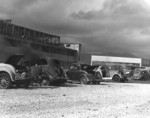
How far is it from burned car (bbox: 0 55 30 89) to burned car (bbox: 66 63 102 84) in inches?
273

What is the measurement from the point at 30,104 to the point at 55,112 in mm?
1491

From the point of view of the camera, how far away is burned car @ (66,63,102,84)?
894 inches

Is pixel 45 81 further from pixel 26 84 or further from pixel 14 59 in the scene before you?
pixel 14 59

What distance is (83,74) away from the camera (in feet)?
74.6

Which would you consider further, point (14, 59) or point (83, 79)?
point (83, 79)

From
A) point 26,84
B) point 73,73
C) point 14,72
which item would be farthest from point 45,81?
point 73,73

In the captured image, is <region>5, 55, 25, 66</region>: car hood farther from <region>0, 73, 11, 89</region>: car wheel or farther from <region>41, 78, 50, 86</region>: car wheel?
<region>41, 78, 50, 86</region>: car wheel

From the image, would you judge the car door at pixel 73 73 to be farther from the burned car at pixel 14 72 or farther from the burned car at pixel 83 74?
the burned car at pixel 14 72

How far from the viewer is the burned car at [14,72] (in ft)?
49.2

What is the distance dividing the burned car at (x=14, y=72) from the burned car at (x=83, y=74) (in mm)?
6933

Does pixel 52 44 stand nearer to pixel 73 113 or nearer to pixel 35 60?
pixel 35 60

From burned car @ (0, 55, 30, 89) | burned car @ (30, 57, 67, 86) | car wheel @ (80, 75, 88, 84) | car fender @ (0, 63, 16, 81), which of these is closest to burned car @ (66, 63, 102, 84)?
car wheel @ (80, 75, 88, 84)

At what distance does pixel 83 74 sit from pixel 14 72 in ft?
28.0

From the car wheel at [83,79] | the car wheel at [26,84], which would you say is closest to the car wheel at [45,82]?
the car wheel at [26,84]
